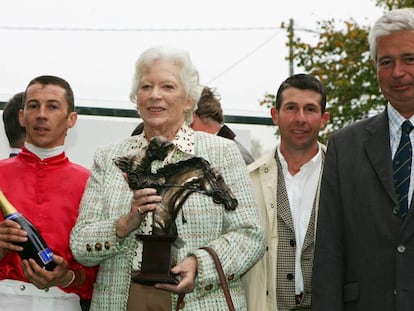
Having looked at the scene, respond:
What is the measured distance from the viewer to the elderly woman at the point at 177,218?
3.76 m

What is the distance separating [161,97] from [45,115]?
28.9 inches

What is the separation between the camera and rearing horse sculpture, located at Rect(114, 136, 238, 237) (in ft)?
12.1

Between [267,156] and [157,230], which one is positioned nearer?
[157,230]

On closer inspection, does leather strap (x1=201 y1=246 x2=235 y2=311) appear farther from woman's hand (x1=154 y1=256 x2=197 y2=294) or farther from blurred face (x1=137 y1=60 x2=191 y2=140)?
blurred face (x1=137 y1=60 x2=191 y2=140)

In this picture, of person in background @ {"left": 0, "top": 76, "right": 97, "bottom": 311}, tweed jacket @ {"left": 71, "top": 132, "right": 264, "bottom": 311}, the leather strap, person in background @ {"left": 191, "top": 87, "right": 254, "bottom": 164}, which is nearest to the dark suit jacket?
tweed jacket @ {"left": 71, "top": 132, "right": 264, "bottom": 311}

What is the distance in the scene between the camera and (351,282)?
12.9ft

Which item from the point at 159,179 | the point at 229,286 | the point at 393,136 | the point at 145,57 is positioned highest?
the point at 145,57

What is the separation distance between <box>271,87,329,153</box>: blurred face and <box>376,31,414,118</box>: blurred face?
2.88 feet

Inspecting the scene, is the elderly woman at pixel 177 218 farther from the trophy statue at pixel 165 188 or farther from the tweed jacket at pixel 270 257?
the tweed jacket at pixel 270 257

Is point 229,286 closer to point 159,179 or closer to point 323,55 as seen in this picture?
point 159,179

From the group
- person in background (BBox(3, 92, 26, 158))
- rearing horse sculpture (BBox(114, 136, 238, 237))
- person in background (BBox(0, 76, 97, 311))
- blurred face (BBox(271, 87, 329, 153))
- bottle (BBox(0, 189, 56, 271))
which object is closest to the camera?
rearing horse sculpture (BBox(114, 136, 238, 237))

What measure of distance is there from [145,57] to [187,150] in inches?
20.3

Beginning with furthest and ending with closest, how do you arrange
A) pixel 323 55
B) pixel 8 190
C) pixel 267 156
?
pixel 323 55
pixel 267 156
pixel 8 190

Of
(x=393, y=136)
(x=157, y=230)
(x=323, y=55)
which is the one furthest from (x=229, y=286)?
(x=323, y=55)
